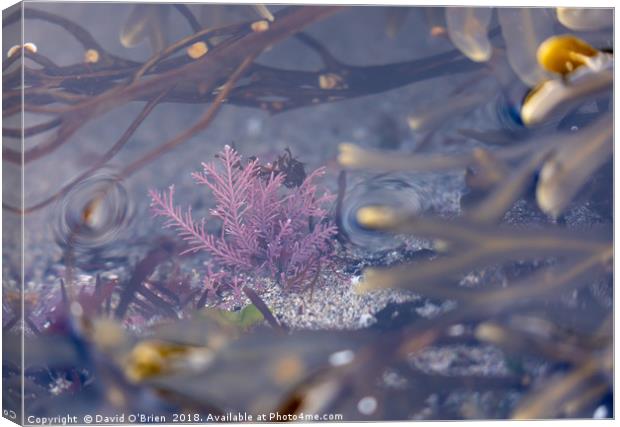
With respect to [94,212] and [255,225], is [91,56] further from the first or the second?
[255,225]

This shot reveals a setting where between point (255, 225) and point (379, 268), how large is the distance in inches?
8.7

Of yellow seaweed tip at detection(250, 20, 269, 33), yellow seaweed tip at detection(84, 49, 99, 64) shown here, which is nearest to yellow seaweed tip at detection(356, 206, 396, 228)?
yellow seaweed tip at detection(250, 20, 269, 33)

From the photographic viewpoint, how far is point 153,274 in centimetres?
149

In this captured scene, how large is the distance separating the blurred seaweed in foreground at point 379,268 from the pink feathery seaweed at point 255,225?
0.05 metres

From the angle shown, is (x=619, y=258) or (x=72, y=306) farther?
(x=619, y=258)

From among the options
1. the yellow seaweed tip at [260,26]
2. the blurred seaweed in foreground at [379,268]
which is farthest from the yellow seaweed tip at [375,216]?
the yellow seaweed tip at [260,26]

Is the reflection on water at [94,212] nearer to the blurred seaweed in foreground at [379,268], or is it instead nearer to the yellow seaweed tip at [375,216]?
the blurred seaweed in foreground at [379,268]

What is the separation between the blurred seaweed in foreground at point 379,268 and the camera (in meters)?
1.47

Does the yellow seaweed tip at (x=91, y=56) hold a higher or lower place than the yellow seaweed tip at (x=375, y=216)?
higher

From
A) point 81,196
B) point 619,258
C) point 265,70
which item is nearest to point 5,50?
point 81,196

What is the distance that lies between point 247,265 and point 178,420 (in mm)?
281

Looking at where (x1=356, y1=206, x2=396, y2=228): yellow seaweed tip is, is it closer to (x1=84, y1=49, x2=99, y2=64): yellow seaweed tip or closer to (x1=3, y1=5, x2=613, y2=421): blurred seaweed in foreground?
(x1=3, y1=5, x2=613, y2=421): blurred seaweed in foreground

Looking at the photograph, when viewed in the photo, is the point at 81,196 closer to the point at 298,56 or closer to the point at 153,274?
the point at 153,274

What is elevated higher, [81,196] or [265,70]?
[265,70]
